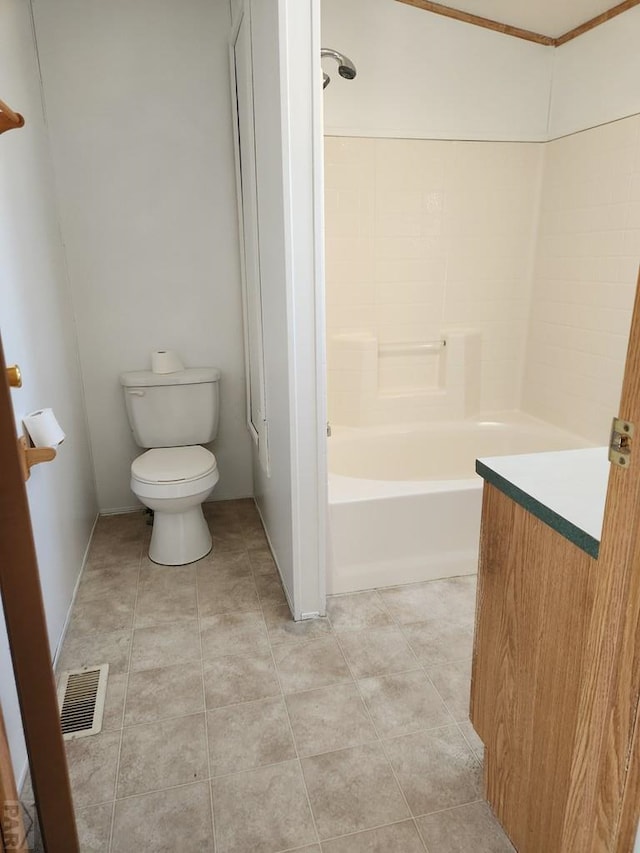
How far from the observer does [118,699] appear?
1.78 meters

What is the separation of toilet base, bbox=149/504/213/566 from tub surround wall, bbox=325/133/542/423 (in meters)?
0.96

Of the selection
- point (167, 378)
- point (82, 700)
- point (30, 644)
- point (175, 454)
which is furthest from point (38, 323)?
point (30, 644)

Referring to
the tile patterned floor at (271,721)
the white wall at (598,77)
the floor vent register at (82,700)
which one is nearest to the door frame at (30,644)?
the tile patterned floor at (271,721)

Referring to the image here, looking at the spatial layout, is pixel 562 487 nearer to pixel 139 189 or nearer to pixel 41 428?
pixel 41 428

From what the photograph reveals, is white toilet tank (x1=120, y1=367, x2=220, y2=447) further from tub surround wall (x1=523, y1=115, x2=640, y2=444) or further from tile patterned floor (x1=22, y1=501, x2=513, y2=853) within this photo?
tub surround wall (x1=523, y1=115, x2=640, y2=444)

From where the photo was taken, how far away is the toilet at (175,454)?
2.46 m

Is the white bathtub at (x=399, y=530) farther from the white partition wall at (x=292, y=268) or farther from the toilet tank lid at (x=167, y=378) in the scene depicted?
the toilet tank lid at (x=167, y=378)

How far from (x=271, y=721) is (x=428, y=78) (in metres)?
2.84

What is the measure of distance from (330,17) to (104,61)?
1.03 meters

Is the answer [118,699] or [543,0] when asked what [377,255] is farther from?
[118,699]

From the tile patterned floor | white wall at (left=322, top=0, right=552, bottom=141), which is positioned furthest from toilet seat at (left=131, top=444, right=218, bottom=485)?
white wall at (left=322, top=0, right=552, bottom=141)

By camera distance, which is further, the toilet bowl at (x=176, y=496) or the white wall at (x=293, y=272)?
the toilet bowl at (x=176, y=496)

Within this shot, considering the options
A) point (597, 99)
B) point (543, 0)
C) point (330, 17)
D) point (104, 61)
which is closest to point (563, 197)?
point (597, 99)

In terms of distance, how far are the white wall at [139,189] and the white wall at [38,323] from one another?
0.46ft
